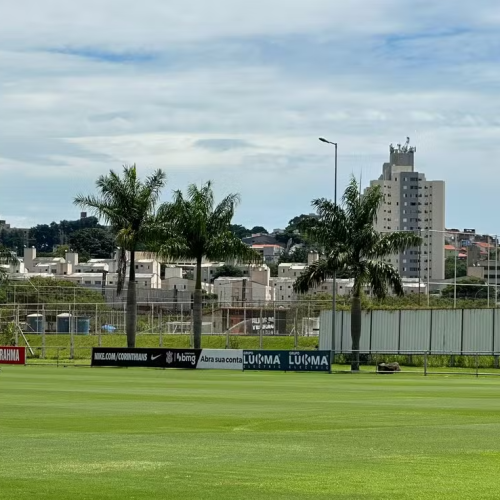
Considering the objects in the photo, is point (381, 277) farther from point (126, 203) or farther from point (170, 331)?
point (170, 331)

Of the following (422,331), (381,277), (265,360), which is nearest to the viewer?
(265,360)

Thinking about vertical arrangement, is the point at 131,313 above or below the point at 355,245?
below

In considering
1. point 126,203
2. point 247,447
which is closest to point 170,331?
point 126,203

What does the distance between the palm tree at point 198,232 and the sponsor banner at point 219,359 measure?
989cm

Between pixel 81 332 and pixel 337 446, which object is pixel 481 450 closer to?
pixel 337 446

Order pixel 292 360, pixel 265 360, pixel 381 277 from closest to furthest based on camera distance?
pixel 292 360 → pixel 265 360 → pixel 381 277

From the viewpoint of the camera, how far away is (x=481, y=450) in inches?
696

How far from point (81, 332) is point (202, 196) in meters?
28.8

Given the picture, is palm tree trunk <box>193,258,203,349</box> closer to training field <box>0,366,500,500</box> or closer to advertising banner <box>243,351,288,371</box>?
advertising banner <box>243,351,288,371</box>

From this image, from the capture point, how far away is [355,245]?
71188mm

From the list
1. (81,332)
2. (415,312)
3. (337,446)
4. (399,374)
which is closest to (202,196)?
(415,312)

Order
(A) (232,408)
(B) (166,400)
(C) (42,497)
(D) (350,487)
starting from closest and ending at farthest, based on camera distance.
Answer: (C) (42,497), (D) (350,487), (A) (232,408), (B) (166,400)

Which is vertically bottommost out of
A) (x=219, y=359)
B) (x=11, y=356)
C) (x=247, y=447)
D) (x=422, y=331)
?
(x=11, y=356)

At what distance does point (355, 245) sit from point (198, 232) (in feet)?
34.6
